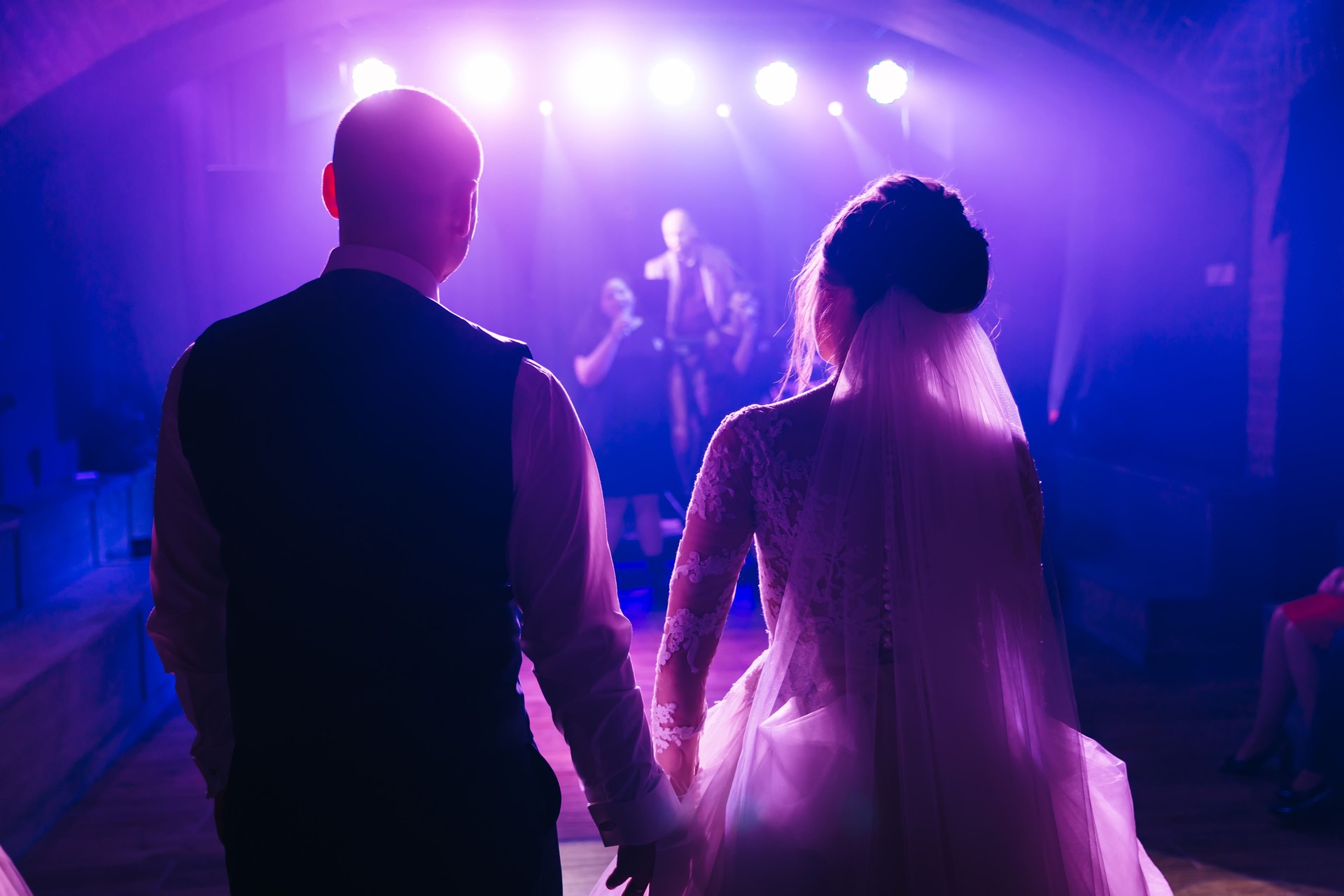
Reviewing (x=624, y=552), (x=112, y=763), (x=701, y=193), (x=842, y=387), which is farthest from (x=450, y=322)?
(x=701, y=193)

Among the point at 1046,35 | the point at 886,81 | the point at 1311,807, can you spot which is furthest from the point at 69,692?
the point at 886,81

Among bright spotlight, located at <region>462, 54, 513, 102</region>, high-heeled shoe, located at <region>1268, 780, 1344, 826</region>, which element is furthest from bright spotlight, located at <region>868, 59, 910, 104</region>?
high-heeled shoe, located at <region>1268, 780, 1344, 826</region>

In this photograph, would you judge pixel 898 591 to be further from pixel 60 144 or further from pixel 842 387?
pixel 60 144

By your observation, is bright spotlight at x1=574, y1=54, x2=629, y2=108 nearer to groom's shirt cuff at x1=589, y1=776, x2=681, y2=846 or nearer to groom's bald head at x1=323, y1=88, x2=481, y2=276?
groom's bald head at x1=323, y1=88, x2=481, y2=276

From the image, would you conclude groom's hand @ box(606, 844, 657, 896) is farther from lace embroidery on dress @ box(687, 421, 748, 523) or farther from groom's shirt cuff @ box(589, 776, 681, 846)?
lace embroidery on dress @ box(687, 421, 748, 523)

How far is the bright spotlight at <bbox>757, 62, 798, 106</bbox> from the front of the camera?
20.6 feet

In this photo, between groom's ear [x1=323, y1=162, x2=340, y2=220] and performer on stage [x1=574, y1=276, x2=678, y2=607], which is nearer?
groom's ear [x1=323, y1=162, x2=340, y2=220]

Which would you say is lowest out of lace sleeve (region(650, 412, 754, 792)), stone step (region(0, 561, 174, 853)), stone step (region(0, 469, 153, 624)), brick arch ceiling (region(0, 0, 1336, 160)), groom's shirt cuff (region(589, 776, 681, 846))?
stone step (region(0, 561, 174, 853))

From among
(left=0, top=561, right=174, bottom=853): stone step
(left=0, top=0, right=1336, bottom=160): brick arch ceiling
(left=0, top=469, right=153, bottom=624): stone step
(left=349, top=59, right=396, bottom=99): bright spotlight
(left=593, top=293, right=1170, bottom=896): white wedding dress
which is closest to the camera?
(left=593, top=293, right=1170, bottom=896): white wedding dress

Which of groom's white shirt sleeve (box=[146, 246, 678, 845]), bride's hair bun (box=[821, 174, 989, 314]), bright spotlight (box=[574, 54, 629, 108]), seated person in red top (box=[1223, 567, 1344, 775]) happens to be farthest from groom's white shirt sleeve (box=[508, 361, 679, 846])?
bright spotlight (box=[574, 54, 629, 108])

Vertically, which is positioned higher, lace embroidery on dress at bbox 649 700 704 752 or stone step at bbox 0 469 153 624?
lace embroidery on dress at bbox 649 700 704 752

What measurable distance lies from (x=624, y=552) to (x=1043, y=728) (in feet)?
14.4

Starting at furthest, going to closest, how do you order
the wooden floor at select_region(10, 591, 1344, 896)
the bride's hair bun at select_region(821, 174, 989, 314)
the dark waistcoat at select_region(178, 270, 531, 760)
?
the wooden floor at select_region(10, 591, 1344, 896) < the bride's hair bun at select_region(821, 174, 989, 314) < the dark waistcoat at select_region(178, 270, 531, 760)

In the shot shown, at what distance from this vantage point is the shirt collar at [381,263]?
3.43 ft
